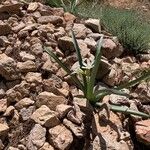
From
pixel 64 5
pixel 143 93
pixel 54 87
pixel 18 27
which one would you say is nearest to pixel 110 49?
pixel 143 93

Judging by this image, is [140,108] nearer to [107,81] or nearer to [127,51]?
[107,81]

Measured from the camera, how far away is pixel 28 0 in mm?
5270

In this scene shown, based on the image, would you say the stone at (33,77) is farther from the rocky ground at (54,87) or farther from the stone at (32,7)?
the stone at (32,7)

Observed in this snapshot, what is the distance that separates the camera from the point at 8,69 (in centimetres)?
413

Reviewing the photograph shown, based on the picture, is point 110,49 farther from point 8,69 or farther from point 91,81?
point 8,69

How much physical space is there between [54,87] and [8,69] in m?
0.48

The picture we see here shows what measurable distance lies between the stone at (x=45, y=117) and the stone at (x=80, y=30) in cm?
119

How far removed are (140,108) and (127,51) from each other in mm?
983

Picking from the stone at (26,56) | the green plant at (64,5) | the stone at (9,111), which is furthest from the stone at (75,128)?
the green plant at (64,5)

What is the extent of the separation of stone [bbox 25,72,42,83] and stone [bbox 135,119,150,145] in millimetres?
1037

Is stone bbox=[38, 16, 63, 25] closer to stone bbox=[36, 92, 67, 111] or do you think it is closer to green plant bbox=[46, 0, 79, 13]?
green plant bbox=[46, 0, 79, 13]

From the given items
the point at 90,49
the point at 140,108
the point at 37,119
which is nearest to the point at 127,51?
the point at 90,49

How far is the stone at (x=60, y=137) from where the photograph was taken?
363 centimetres

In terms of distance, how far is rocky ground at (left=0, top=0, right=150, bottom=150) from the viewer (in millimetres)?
3750
